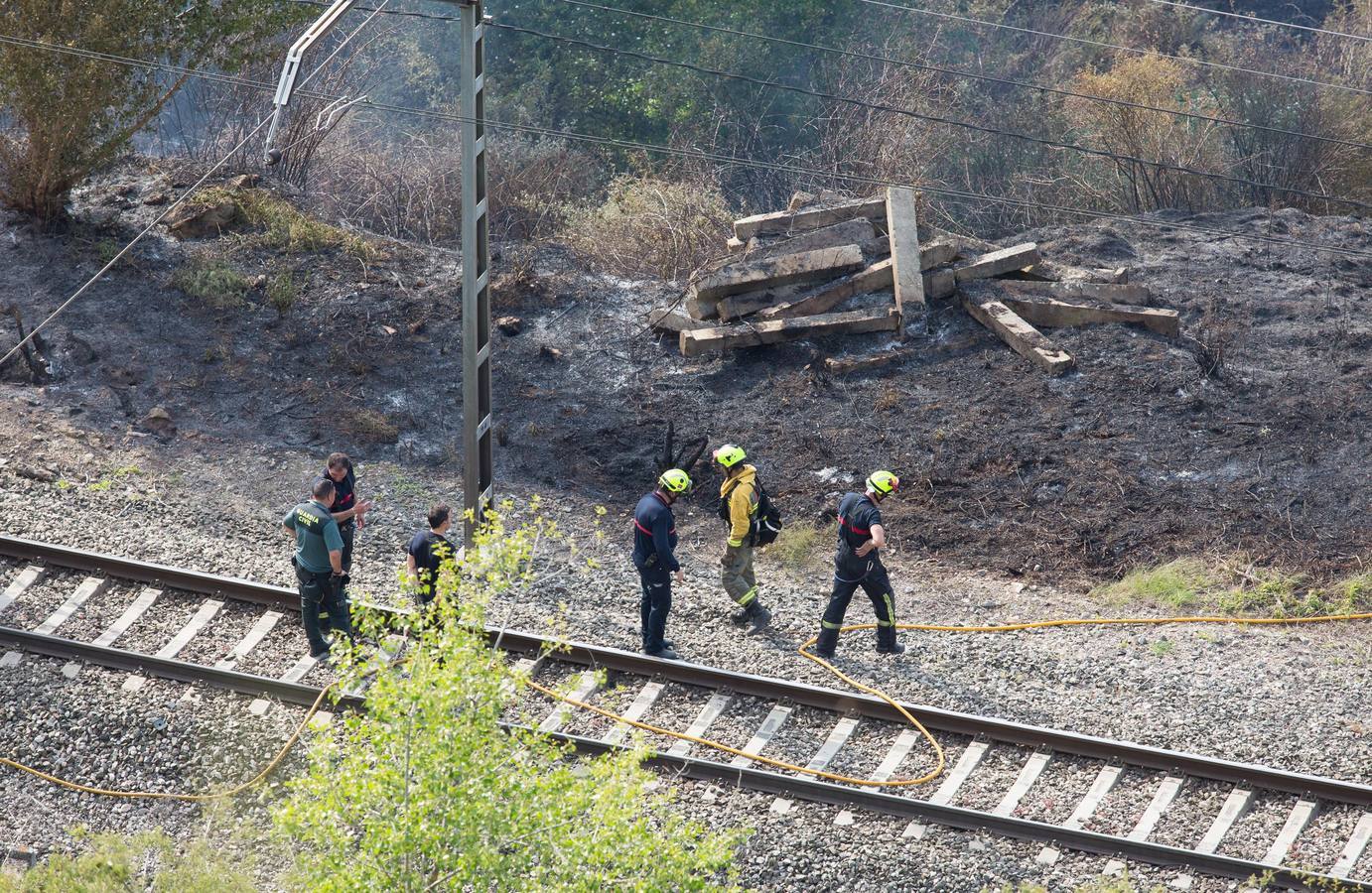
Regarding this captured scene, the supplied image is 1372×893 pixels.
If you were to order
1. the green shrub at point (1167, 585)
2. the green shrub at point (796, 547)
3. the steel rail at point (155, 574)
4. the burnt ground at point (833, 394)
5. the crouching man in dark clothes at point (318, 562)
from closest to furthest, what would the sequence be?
the crouching man in dark clothes at point (318, 562)
the steel rail at point (155, 574)
the green shrub at point (1167, 585)
the green shrub at point (796, 547)
the burnt ground at point (833, 394)

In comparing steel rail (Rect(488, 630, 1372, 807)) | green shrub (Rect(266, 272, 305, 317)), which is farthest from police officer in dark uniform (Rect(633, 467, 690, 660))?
green shrub (Rect(266, 272, 305, 317))

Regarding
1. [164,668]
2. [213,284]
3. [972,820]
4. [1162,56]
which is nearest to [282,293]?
[213,284]

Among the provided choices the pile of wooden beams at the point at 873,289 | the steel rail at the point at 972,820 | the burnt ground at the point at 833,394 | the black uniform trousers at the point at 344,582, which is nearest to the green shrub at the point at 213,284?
the burnt ground at the point at 833,394

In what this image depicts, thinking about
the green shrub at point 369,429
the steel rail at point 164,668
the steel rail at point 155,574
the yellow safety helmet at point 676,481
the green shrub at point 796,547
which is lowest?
the green shrub at point 796,547

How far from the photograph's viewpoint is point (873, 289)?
50.7 ft

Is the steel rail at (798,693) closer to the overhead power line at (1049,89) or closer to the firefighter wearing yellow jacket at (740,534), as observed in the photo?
the firefighter wearing yellow jacket at (740,534)

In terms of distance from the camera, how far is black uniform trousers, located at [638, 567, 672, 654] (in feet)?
33.2

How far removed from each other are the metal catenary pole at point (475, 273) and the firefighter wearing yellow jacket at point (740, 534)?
1.84m

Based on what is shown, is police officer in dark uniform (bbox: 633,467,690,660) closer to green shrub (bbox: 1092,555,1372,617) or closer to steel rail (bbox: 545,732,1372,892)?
steel rail (bbox: 545,732,1372,892)

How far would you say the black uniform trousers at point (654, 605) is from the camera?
1011 centimetres

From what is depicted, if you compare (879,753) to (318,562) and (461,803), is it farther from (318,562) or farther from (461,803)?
(318,562)

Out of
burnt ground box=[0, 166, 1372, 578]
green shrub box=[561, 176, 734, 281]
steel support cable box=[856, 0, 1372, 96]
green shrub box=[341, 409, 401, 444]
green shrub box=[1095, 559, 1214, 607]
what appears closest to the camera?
green shrub box=[1095, 559, 1214, 607]

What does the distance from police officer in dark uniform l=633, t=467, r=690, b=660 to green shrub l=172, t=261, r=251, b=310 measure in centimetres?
764

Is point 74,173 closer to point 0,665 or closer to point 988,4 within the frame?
point 0,665
